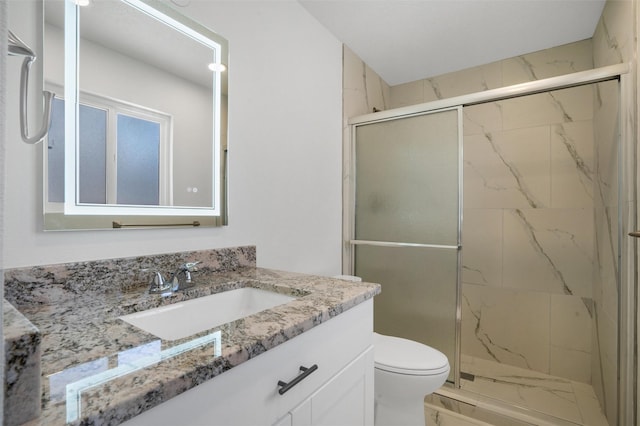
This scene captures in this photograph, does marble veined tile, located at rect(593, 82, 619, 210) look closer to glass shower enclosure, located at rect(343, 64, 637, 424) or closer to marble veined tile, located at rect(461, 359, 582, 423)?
glass shower enclosure, located at rect(343, 64, 637, 424)

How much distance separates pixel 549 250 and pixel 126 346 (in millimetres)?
2734

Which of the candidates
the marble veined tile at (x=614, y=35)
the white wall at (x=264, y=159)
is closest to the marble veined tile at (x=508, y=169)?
the marble veined tile at (x=614, y=35)

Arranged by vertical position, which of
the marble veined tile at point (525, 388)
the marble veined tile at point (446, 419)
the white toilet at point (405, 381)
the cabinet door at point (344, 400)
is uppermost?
the cabinet door at point (344, 400)

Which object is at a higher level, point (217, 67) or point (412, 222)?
point (217, 67)

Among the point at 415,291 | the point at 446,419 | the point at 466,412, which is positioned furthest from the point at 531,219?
the point at 446,419

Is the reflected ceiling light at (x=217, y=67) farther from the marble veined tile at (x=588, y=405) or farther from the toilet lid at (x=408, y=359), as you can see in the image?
the marble veined tile at (x=588, y=405)

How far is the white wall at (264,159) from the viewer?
0.86 m

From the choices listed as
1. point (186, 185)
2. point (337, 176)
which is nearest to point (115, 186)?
point (186, 185)

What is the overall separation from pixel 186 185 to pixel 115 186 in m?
0.26

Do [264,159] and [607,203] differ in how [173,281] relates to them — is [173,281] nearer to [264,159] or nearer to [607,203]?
[264,159]

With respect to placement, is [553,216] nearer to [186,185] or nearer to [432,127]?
[432,127]

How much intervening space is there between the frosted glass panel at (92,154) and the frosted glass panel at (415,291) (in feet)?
5.73

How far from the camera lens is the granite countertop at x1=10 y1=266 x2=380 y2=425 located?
45cm

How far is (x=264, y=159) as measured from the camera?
5.25 feet
